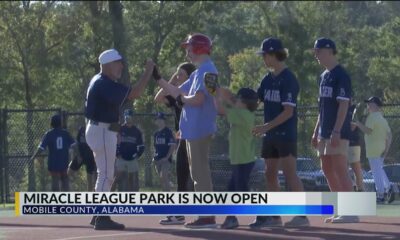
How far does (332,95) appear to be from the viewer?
11414 millimetres

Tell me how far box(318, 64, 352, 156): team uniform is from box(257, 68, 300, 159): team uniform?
39 cm

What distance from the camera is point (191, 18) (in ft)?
114

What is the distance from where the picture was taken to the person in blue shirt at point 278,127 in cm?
1112

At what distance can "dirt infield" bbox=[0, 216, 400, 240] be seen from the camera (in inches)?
403

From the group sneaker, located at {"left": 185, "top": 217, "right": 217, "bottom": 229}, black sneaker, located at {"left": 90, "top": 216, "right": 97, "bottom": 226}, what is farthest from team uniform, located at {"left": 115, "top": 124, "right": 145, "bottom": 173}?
sneaker, located at {"left": 185, "top": 217, "right": 217, "bottom": 229}

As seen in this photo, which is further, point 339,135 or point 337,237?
point 339,135

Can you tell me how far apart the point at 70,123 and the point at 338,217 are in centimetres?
1453

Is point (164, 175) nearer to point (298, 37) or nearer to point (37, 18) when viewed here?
point (37, 18)

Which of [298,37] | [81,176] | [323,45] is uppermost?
[298,37]

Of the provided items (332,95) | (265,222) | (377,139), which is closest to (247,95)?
(332,95)

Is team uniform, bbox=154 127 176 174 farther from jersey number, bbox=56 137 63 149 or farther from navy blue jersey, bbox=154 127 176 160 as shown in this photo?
jersey number, bbox=56 137 63 149

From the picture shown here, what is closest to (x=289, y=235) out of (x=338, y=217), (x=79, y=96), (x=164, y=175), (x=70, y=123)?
(x=338, y=217)

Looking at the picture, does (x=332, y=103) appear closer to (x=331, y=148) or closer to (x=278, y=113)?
(x=331, y=148)

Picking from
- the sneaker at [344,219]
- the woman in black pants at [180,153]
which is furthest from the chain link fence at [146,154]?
the sneaker at [344,219]
